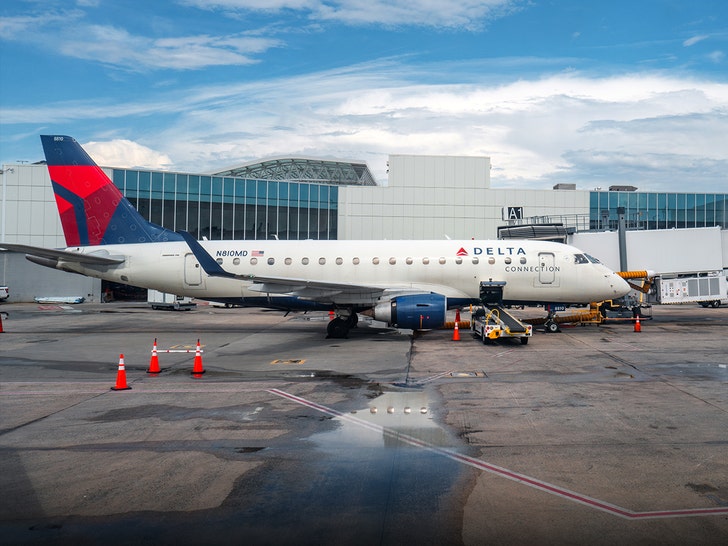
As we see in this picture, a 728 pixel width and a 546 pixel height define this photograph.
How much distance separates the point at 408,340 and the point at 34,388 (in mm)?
13101

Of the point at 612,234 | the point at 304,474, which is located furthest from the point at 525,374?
the point at 612,234

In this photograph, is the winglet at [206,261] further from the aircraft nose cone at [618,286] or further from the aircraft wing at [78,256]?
the aircraft nose cone at [618,286]

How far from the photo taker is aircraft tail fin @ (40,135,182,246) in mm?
24250

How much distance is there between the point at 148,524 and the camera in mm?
5984

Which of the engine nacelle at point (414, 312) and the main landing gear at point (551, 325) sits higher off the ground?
the engine nacelle at point (414, 312)

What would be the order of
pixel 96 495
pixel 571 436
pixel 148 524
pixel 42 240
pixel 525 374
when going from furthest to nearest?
pixel 42 240 < pixel 525 374 < pixel 571 436 < pixel 96 495 < pixel 148 524

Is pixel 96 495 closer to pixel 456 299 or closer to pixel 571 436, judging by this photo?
pixel 571 436

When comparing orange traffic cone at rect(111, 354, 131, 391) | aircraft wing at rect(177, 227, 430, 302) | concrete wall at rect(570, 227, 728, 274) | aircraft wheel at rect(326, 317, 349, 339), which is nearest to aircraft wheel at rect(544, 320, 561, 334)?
aircraft wing at rect(177, 227, 430, 302)

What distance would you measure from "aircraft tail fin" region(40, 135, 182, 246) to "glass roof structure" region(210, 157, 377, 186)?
125 ft

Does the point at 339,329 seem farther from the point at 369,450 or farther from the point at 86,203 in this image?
the point at 369,450

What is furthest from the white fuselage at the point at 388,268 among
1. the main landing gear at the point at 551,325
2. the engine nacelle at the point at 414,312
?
the engine nacelle at the point at 414,312

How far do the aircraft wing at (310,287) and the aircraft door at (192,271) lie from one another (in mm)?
2963

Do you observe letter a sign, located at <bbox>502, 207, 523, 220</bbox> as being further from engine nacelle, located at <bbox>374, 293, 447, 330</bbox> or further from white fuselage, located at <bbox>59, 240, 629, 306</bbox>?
engine nacelle, located at <bbox>374, 293, 447, 330</bbox>

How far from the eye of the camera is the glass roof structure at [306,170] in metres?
63.4
